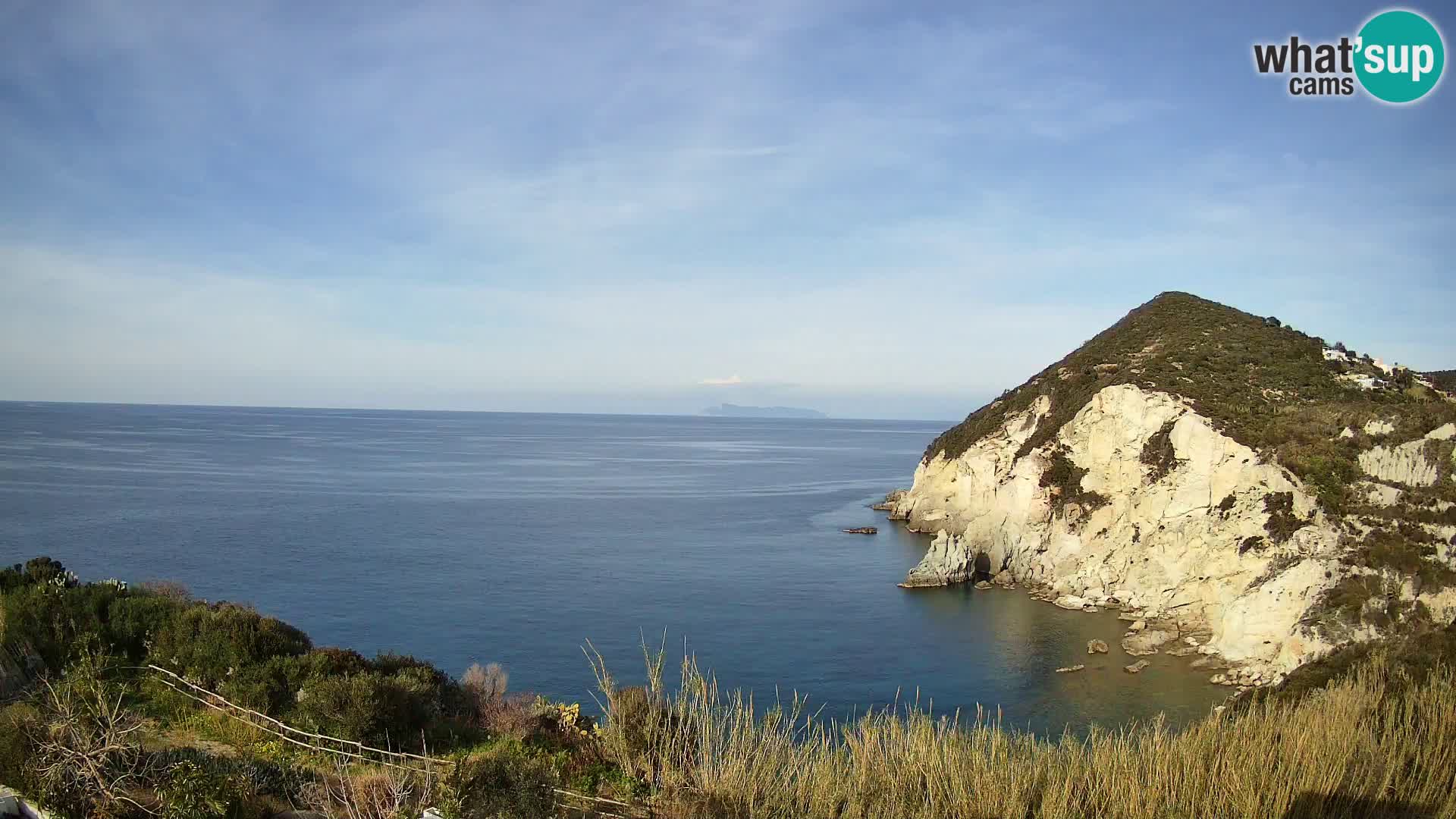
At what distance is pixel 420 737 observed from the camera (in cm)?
1369

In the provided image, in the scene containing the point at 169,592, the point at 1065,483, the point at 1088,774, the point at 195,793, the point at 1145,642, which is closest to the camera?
the point at 195,793

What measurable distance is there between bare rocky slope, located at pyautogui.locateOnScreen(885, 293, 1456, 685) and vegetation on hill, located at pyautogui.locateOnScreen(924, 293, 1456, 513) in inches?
5.2

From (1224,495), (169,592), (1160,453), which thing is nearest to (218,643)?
(169,592)

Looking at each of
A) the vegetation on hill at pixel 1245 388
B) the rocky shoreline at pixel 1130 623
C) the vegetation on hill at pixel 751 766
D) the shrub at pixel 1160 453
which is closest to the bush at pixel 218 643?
the vegetation on hill at pixel 751 766

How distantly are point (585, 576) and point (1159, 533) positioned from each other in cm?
2742

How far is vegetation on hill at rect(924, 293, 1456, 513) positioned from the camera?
34156mm

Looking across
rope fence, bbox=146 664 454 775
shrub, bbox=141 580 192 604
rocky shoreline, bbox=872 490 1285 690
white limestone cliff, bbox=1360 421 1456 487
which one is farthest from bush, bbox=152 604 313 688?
white limestone cliff, bbox=1360 421 1456 487

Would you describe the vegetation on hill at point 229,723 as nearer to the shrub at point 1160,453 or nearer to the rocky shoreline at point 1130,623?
the rocky shoreline at point 1130,623

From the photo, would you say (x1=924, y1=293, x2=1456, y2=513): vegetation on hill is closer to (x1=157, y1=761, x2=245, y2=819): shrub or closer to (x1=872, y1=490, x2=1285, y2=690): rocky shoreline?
(x1=872, y1=490, x2=1285, y2=690): rocky shoreline

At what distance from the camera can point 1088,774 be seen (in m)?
9.04

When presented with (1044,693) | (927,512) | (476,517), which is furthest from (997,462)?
(476,517)

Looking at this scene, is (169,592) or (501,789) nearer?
(501,789)

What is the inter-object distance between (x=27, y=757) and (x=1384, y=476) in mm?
40011

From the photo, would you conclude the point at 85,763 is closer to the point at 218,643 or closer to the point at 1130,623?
the point at 218,643
